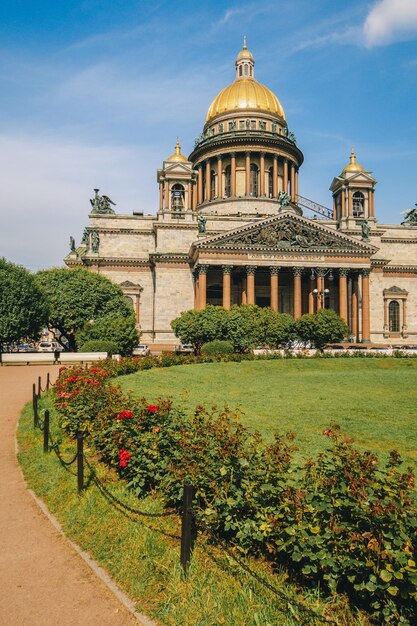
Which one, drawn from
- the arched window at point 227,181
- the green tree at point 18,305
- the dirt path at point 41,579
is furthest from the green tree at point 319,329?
the dirt path at point 41,579

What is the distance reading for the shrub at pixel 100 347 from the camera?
34.9 metres

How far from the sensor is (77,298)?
41.8 meters

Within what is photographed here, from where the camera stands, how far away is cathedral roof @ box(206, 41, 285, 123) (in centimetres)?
6669

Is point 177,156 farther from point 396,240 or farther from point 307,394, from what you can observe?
point 307,394

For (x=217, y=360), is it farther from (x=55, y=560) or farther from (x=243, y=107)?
(x=243, y=107)

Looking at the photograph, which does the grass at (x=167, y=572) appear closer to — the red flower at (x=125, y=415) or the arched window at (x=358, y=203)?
the red flower at (x=125, y=415)

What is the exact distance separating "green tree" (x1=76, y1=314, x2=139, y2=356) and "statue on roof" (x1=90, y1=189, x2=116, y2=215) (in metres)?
22.3

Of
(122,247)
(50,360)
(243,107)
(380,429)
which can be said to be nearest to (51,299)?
(50,360)

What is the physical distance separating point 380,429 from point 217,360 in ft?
64.0

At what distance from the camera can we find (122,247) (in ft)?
185

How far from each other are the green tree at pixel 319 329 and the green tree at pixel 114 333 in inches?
559

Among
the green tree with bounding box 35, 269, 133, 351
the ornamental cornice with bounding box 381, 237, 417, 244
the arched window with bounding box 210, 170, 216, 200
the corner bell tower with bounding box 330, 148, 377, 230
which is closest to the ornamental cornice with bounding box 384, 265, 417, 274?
the ornamental cornice with bounding box 381, 237, 417, 244

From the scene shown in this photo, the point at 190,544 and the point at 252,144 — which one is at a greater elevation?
the point at 252,144

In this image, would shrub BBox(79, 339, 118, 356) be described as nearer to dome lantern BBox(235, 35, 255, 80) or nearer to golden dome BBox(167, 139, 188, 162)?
golden dome BBox(167, 139, 188, 162)
